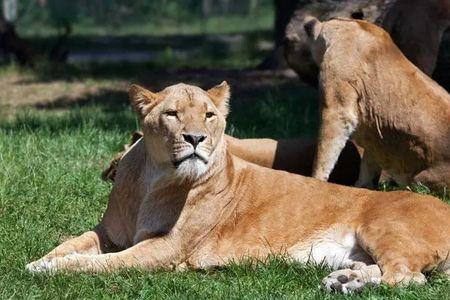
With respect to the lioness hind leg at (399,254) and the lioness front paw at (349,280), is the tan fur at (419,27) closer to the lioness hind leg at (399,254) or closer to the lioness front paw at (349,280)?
the lioness hind leg at (399,254)

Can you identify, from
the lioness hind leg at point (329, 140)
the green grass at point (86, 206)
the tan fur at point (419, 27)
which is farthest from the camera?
the tan fur at point (419, 27)

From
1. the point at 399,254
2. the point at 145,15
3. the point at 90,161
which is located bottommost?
the point at 145,15

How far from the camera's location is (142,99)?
5.92m

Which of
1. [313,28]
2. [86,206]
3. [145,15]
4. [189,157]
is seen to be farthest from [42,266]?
[145,15]

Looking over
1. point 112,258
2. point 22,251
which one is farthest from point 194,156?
point 22,251

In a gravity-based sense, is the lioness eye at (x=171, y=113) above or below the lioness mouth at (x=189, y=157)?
above

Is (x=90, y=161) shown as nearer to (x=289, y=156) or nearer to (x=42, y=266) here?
(x=289, y=156)

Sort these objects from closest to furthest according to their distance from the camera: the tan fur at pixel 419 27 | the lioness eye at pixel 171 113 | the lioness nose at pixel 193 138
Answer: the lioness nose at pixel 193 138 → the lioness eye at pixel 171 113 → the tan fur at pixel 419 27

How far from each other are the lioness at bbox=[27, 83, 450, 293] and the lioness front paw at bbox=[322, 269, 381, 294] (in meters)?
0.01

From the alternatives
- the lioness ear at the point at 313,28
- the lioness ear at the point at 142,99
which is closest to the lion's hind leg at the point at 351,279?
the lioness ear at the point at 142,99

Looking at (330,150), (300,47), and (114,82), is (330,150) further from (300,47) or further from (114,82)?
(114,82)

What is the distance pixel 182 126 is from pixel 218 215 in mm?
620

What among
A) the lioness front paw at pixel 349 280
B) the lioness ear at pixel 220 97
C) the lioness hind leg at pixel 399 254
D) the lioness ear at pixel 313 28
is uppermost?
the lioness ear at pixel 220 97

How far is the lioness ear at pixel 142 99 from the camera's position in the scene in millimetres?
5898
